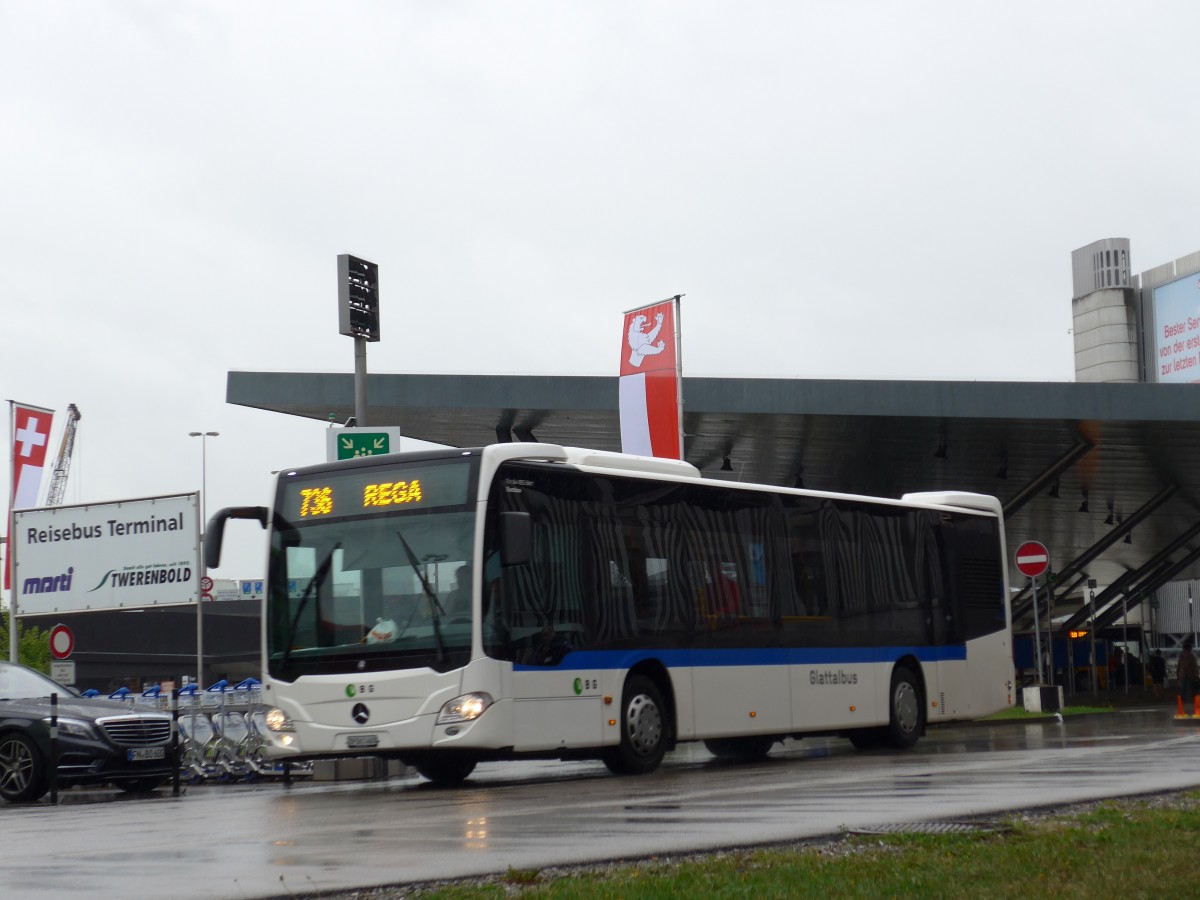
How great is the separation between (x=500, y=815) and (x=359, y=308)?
1212 centimetres

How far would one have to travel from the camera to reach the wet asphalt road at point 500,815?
764 centimetres

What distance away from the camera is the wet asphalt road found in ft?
25.1

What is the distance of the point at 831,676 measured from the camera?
60.3ft

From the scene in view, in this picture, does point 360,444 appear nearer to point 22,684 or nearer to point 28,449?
point 22,684

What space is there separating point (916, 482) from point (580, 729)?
27.8 m

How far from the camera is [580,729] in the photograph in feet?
49.2

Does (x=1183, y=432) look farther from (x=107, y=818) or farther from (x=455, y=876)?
(x=455, y=876)

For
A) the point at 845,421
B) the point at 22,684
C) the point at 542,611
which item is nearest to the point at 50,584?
the point at 22,684

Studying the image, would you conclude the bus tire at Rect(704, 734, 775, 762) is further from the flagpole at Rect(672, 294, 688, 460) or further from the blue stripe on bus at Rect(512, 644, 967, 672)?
the flagpole at Rect(672, 294, 688, 460)

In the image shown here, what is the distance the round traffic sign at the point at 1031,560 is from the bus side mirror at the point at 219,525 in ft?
54.1

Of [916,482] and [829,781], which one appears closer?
[829,781]

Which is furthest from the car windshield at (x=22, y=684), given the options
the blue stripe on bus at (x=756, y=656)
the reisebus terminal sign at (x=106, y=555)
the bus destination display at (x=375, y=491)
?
the reisebus terminal sign at (x=106, y=555)

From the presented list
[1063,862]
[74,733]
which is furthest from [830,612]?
[1063,862]

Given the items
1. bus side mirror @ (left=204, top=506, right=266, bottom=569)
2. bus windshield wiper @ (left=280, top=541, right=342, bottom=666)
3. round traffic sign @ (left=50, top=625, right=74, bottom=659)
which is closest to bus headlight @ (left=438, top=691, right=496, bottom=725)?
bus windshield wiper @ (left=280, top=541, right=342, bottom=666)
